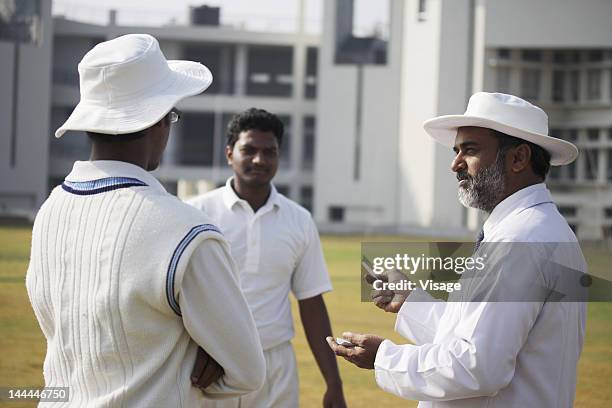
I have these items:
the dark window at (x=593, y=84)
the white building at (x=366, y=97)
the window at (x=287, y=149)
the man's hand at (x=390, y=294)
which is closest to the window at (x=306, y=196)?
the white building at (x=366, y=97)

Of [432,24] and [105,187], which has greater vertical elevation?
[432,24]

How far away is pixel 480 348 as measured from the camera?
8.75 feet

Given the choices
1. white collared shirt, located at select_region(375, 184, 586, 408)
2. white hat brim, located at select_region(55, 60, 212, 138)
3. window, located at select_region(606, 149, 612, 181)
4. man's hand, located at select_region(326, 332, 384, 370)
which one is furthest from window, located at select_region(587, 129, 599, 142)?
white hat brim, located at select_region(55, 60, 212, 138)

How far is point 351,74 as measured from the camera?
147 ft

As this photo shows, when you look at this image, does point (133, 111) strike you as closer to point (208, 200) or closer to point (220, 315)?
point (220, 315)

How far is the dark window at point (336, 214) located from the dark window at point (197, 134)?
6972 mm

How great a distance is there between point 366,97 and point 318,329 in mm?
40280

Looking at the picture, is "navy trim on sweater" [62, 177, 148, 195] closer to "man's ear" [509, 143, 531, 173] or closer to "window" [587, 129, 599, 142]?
"man's ear" [509, 143, 531, 173]

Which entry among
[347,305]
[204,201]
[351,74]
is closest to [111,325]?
[204,201]

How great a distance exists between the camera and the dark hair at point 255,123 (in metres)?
5.01

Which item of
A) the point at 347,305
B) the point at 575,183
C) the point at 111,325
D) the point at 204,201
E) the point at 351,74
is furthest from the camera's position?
the point at 351,74

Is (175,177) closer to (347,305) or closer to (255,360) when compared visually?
(347,305)

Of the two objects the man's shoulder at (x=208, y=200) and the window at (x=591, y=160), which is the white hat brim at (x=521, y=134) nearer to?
the man's shoulder at (x=208, y=200)

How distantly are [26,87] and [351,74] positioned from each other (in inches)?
610
